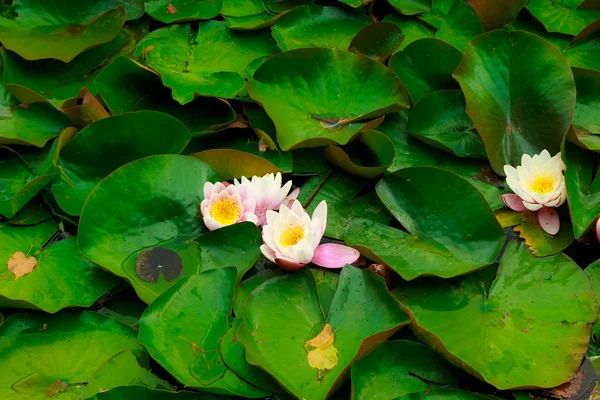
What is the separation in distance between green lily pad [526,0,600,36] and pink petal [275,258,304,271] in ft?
4.84

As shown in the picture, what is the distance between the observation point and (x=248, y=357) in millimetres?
1507

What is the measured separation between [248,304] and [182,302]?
0.17 meters

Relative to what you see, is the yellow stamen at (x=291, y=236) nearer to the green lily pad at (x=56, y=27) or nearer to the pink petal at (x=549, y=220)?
the pink petal at (x=549, y=220)

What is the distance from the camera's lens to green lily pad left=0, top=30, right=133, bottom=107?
2287 millimetres

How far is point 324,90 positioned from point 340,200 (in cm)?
42

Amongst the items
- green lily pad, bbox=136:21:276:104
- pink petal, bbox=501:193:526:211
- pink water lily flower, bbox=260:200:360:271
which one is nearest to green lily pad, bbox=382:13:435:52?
green lily pad, bbox=136:21:276:104

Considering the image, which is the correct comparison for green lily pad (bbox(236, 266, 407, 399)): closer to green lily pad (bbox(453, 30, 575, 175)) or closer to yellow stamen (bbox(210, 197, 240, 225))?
yellow stamen (bbox(210, 197, 240, 225))

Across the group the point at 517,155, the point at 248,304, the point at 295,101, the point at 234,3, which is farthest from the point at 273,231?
the point at 234,3

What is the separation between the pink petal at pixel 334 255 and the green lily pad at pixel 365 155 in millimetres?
300

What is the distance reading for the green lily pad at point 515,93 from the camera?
2008 mm

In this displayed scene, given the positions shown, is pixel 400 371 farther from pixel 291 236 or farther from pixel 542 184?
pixel 542 184

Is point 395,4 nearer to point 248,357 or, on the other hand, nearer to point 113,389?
point 248,357

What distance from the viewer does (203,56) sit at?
236 cm

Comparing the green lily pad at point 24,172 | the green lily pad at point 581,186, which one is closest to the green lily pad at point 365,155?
the green lily pad at point 581,186
